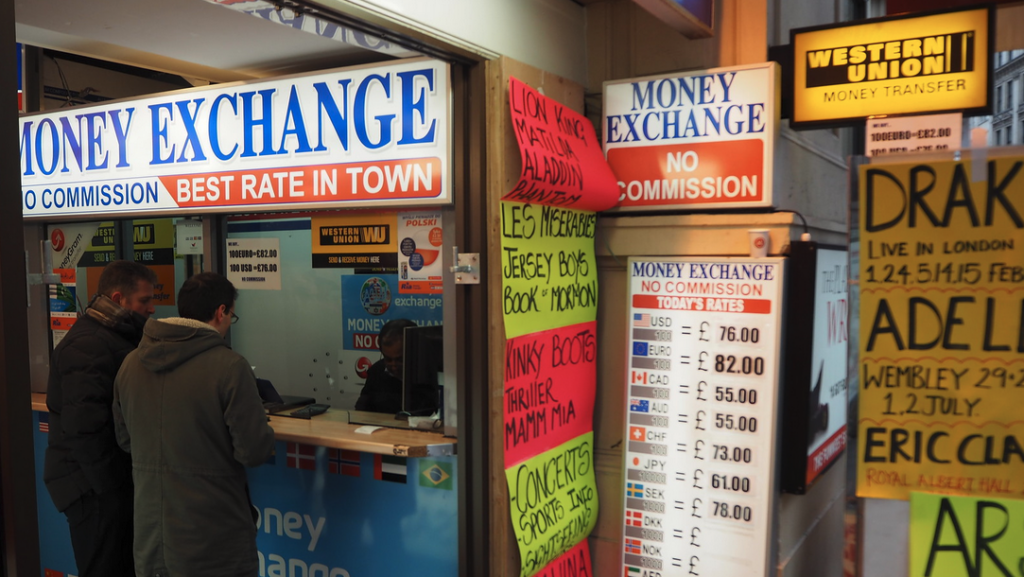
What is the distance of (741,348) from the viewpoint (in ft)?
11.0

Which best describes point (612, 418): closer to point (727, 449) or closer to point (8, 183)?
point (727, 449)

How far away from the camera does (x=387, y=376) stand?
4.18 meters

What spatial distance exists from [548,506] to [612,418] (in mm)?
646

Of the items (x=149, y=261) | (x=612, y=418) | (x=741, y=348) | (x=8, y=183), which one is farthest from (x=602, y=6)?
(x=149, y=261)

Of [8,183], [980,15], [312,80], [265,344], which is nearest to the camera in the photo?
[8,183]

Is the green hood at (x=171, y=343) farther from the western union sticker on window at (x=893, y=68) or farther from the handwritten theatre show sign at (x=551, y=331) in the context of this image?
the western union sticker on window at (x=893, y=68)

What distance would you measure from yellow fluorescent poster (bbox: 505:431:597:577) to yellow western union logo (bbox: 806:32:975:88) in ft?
6.55

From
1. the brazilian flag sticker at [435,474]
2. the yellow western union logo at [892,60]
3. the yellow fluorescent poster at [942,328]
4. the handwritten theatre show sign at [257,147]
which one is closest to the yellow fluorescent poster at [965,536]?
the yellow fluorescent poster at [942,328]

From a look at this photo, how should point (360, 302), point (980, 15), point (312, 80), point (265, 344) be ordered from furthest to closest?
point (265, 344) < point (360, 302) < point (312, 80) < point (980, 15)

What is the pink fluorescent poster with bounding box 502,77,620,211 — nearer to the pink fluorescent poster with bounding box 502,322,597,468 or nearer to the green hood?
the pink fluorescent poster with bounding box 502,322,597,468

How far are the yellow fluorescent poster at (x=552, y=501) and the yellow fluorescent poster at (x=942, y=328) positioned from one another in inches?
54.1

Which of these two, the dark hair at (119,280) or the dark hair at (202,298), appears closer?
the dark hair at (202,298)

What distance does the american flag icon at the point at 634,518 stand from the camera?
3.58m

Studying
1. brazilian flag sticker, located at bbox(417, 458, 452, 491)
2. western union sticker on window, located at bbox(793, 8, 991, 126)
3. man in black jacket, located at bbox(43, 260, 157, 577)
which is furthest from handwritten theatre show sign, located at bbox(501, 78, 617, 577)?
man in black jacket, located at bbox(43, 260, 157, 577)
